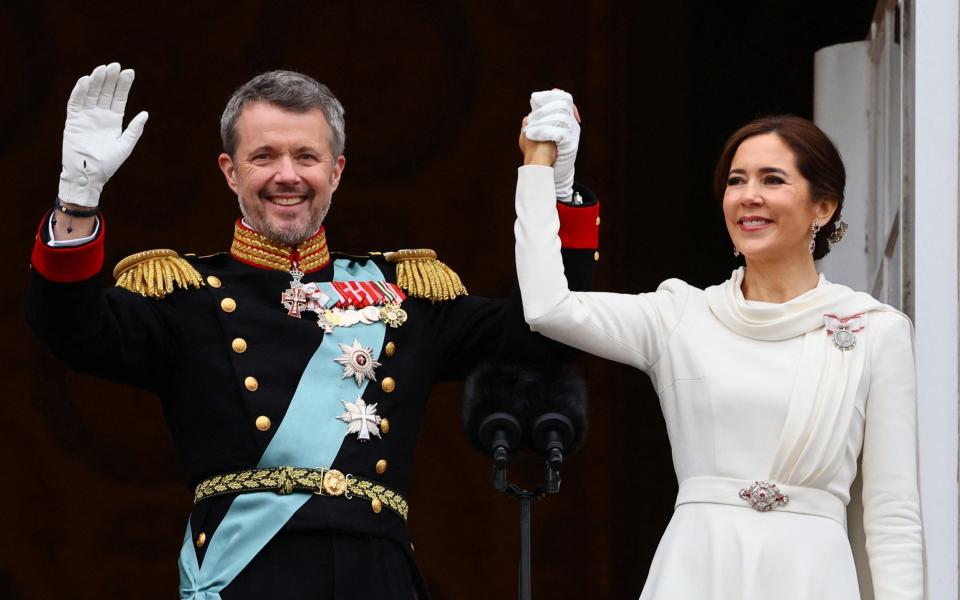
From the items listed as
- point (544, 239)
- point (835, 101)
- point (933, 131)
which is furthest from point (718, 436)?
point (835, 101)

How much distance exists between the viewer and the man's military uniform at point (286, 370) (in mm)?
3961

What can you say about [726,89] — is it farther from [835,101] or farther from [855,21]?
[835,101]

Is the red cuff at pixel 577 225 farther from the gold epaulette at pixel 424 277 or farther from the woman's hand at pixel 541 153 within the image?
the gold epaulette at pixel 424 277

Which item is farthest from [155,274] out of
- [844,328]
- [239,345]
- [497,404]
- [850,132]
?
[850,132]

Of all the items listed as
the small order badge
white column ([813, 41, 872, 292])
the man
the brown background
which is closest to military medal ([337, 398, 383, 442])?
the man

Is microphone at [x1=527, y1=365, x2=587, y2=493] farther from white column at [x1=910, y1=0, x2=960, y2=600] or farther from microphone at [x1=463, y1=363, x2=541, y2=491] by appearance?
white column at [x1=910, y1=0, x2=960, y2=600]

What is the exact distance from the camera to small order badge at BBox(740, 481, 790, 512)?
3.94 metres

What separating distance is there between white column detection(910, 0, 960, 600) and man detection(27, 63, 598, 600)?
70 cm

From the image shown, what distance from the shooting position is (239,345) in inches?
161

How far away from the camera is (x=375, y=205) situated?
6.62 m

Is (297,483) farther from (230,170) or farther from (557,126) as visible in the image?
(557,126)

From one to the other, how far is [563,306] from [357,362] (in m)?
0.38

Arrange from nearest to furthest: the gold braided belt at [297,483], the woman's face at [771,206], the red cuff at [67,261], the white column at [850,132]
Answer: the red cuff at [67,261] < the gold braided belt at [297,483] < the woman's face at [771,206] < the white column at [850,132]

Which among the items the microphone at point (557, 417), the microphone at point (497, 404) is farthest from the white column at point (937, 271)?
the microphone at point (497, 404)
